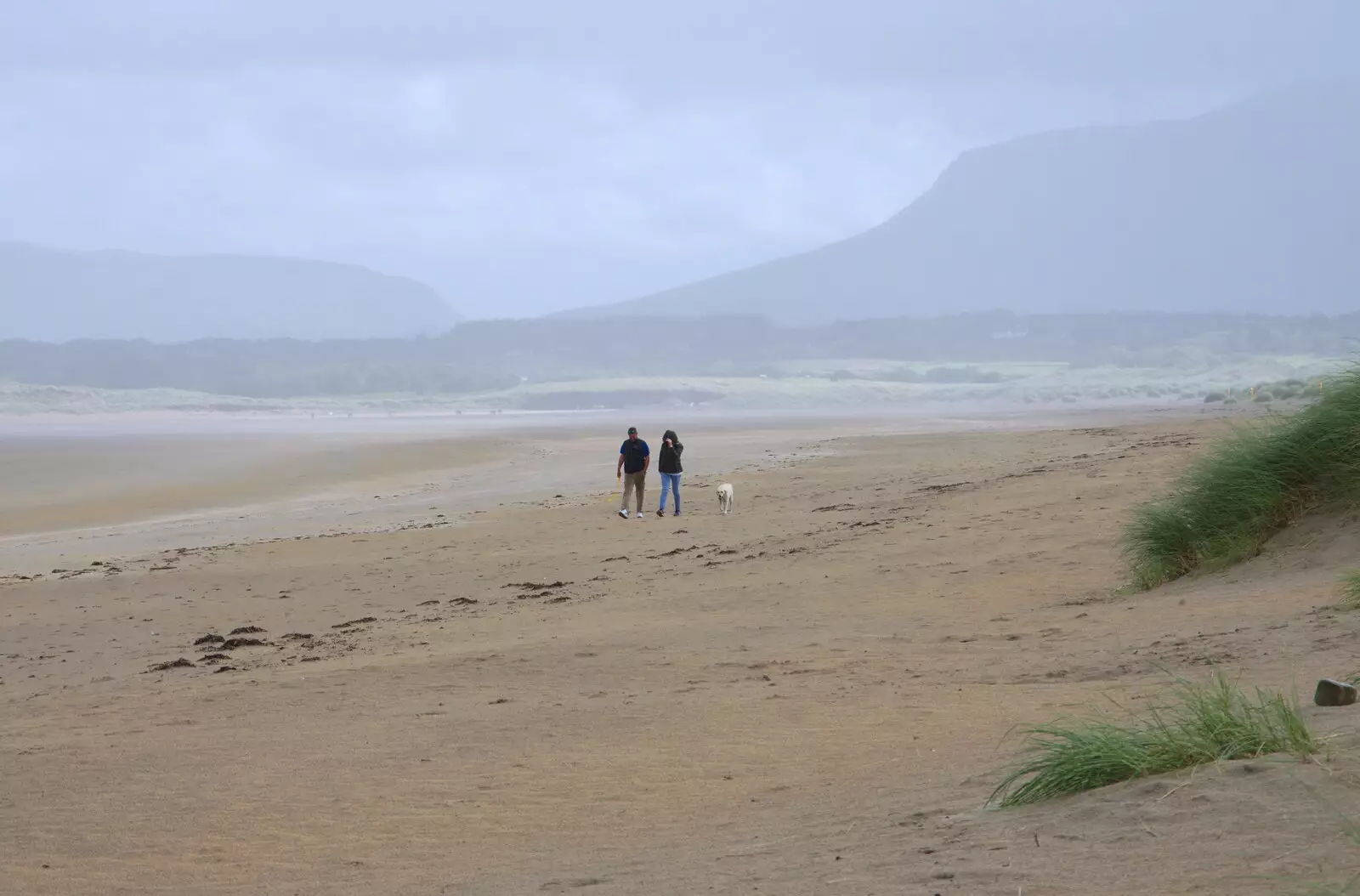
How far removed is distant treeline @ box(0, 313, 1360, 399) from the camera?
390 feet

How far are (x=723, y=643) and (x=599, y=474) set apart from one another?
1844 centimetres

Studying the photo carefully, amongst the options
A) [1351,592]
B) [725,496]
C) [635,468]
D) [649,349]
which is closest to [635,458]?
[635,468]

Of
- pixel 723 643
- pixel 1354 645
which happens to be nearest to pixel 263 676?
pixel 723 643

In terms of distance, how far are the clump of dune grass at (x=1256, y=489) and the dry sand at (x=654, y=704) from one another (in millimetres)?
280

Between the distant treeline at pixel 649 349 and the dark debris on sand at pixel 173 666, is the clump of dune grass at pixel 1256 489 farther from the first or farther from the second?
the distant treeline at pixel 649 349

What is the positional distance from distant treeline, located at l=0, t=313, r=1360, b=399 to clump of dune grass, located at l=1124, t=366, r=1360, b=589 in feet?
331

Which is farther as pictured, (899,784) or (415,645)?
(415,645)

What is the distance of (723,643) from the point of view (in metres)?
9.14

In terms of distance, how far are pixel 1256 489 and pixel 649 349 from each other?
130 m

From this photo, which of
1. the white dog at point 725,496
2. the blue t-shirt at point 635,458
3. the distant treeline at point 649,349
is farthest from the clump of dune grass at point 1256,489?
the distant treeline at point 649,349

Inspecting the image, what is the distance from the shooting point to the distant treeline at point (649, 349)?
390ft

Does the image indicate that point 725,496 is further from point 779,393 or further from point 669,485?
point 779,393

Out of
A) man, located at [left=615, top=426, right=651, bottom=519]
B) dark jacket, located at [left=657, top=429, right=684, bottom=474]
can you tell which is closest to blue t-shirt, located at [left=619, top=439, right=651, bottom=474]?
man, located at [left=615, top=426, right=651, bottom=519]

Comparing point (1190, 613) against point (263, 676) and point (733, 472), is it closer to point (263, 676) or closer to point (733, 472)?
point (263, 676)
